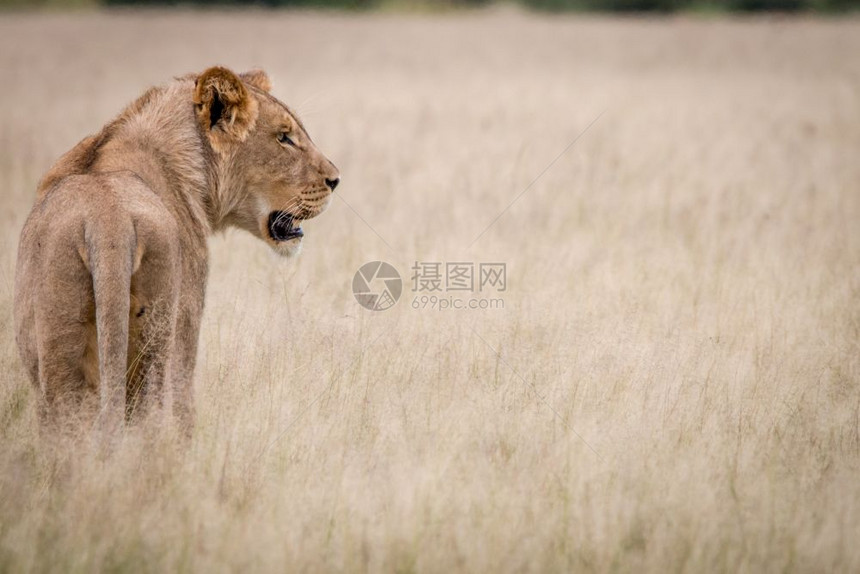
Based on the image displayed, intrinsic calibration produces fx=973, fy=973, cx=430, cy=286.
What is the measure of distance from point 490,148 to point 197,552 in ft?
31.1

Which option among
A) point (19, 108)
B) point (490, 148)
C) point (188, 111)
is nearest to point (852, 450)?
point (188, 111)

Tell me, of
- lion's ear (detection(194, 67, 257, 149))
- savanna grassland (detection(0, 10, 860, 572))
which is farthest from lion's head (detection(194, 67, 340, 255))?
savanna grassland (detection(0, 10, 860, 572))

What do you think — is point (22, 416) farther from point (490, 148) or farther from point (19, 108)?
point (19, 108)

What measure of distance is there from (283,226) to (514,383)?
159cm

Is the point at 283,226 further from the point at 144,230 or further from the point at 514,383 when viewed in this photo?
the point at 514,383

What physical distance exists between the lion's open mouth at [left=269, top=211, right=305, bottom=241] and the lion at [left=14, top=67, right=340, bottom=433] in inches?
2.3

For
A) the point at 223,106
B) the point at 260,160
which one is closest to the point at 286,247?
the point at 260,160

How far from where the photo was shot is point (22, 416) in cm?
486

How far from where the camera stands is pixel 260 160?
5055mm

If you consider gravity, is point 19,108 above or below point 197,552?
above

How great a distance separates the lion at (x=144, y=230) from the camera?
3.82 meters

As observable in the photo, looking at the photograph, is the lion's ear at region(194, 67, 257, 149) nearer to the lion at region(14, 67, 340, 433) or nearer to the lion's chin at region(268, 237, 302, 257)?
the lion at region(14, 67, 340, 433)

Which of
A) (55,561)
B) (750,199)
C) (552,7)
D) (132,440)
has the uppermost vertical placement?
(552,7)

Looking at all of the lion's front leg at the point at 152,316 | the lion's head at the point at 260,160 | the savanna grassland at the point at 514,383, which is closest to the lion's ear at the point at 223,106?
the lion's head at the point at 260,160
